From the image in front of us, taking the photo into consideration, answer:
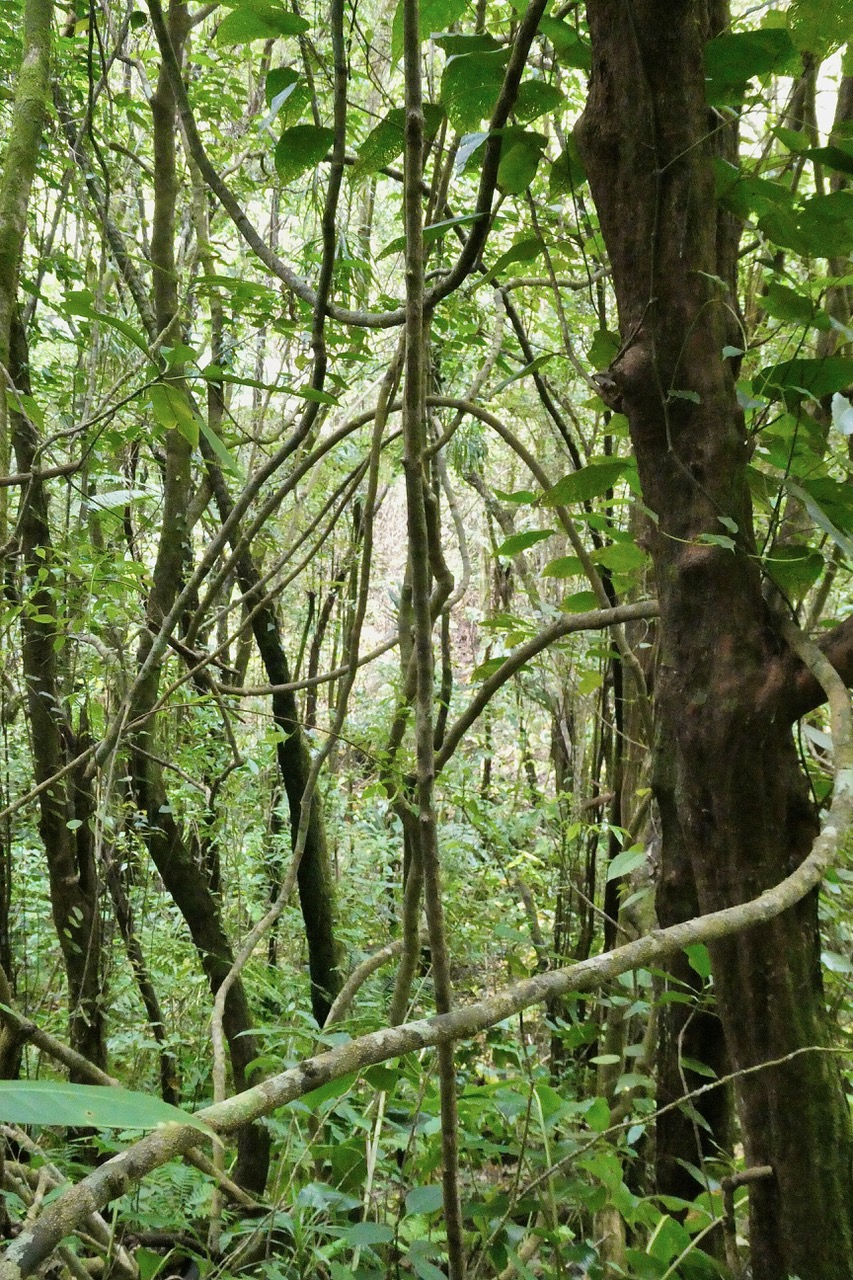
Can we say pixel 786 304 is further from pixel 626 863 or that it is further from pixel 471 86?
pixel 626 863

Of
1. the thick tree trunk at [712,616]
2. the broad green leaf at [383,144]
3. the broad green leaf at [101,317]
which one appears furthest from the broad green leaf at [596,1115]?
the broad green leaf at [383,144]

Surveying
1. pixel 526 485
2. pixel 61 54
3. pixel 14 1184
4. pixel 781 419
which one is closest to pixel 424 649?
pixel 781 419

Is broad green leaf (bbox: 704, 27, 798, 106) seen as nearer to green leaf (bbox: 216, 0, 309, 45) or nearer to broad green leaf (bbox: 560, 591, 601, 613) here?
green leaf (bbox: 216, 0, 309, 45)

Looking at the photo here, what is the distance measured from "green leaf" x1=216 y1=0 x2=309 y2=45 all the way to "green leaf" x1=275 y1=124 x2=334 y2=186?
81 mm

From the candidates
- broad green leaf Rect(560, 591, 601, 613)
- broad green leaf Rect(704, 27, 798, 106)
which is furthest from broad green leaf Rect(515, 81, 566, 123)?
broad green leaf Rect(560, 591, 601, 613)

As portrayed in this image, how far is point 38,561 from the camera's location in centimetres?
232

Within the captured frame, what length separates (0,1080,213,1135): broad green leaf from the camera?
28 centimetres

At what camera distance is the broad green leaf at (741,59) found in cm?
85

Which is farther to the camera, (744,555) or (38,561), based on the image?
(38,561)

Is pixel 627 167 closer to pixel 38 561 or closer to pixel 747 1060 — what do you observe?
pixel 747 1060

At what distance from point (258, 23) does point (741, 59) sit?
0.47 metres

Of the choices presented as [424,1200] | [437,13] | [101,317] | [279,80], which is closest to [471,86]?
[437,13]

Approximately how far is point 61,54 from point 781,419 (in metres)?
2.35

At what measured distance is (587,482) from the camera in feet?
3.45
